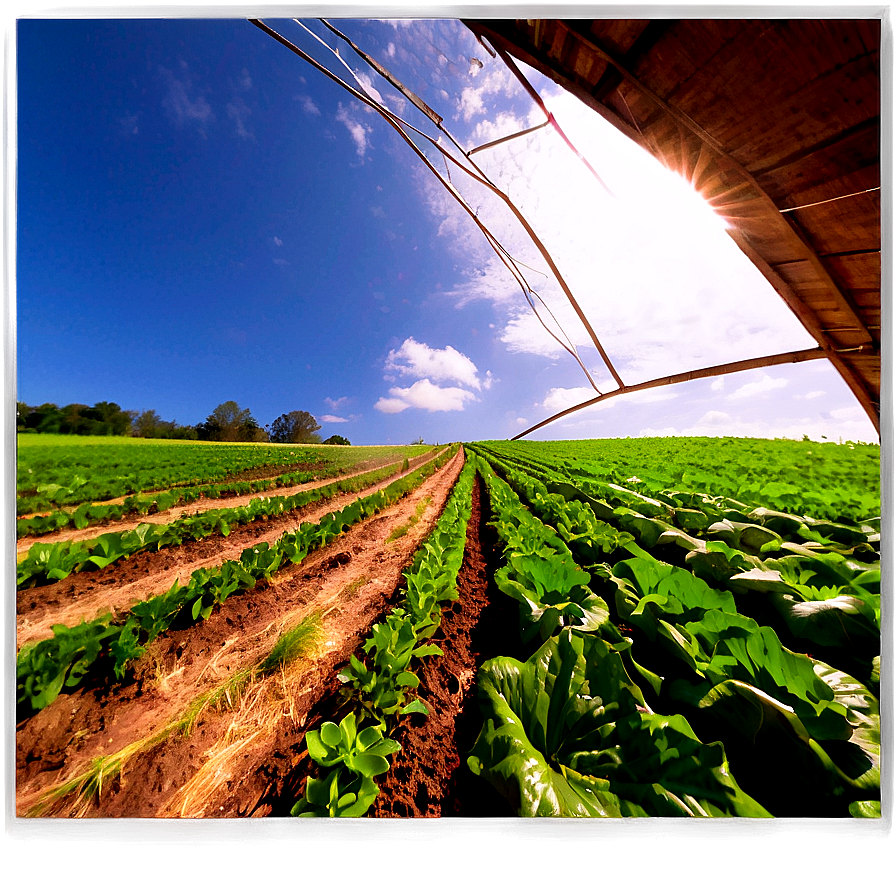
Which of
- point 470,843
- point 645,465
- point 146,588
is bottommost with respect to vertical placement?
point 146,588

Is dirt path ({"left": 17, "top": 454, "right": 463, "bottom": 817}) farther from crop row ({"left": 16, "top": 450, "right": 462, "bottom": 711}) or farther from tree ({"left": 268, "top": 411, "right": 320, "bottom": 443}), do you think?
tree ({"left": 268, "top": 411, "right": 320, "bottom": 443})

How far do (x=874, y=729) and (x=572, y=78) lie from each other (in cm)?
183

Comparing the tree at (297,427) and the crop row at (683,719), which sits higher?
the tree at (297,427)

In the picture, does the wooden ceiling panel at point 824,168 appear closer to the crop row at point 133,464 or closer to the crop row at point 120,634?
the crop row at point 133,464

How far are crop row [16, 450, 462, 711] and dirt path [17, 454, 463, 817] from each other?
100mm

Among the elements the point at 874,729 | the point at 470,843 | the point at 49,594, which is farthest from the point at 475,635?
the point at 49,594

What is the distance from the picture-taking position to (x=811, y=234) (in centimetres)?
81

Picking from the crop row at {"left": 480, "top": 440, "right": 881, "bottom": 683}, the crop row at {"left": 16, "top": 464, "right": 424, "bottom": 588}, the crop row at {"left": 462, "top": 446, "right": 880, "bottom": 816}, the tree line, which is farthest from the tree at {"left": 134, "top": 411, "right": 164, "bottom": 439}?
the crop row at {"left": 480, "top": 440, "right": 881, "bottom": 683}

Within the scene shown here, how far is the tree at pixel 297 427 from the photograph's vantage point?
1.29m

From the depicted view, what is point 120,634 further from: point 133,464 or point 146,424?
point 133,464

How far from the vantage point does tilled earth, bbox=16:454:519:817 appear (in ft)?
3.07

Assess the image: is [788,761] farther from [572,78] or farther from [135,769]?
[135,769]

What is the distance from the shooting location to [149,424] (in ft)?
4.40

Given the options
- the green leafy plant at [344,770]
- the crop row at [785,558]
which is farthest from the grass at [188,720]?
the crop row at [785,558]
